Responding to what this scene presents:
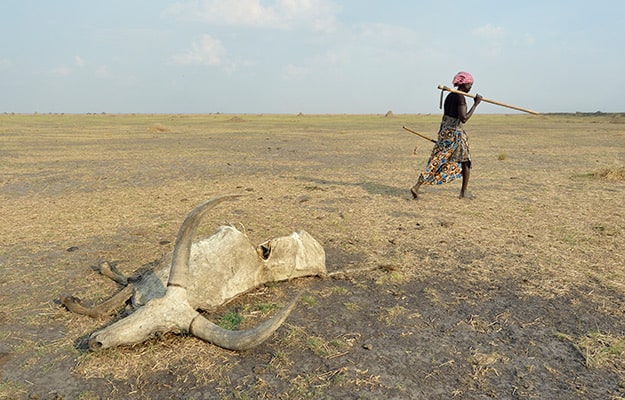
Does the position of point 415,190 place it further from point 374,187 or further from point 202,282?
point 202,282

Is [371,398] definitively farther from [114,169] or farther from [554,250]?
[114,169]

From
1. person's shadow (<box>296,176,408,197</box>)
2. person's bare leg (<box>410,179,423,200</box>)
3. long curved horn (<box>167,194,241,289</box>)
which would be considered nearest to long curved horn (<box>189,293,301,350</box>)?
long curved horn (<box>167,194,241,289</box>)

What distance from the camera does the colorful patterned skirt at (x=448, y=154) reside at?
837 cm

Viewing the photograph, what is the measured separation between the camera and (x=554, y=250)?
18.8ft

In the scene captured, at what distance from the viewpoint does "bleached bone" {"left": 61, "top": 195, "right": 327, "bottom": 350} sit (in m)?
3.15

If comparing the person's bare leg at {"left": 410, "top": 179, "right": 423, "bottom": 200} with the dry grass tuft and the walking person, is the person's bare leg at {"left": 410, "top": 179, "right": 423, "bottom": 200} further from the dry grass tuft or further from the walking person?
the dry grass tuft

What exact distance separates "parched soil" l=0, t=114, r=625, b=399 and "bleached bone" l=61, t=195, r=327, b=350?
6.2 inches

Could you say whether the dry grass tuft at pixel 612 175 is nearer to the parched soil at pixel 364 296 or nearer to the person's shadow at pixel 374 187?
the parched soil at pixel 364 296

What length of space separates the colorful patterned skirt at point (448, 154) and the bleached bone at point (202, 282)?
15.0 feet

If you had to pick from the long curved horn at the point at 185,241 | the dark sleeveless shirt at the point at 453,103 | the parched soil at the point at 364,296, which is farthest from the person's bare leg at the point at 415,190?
the long curved horn at the point at 185,241

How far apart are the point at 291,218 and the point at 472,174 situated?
694 cm

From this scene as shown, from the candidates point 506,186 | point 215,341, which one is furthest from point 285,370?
point 506,186

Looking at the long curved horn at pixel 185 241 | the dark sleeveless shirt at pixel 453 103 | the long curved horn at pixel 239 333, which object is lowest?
the long curved horn at pixel 239 333

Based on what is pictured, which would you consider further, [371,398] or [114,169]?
[114,169]
